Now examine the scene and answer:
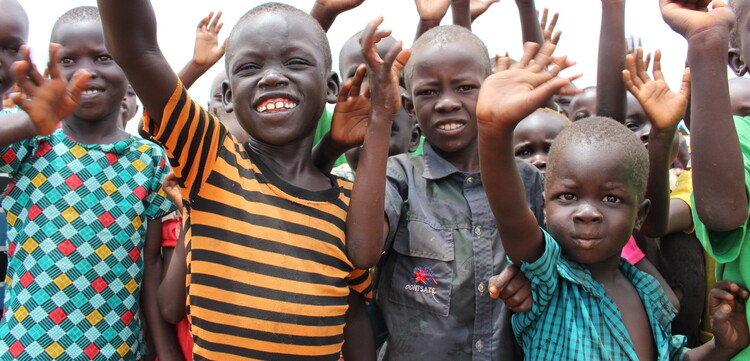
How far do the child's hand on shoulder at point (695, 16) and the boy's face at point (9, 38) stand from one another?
2447 millimetres

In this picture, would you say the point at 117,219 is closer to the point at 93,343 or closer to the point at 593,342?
the point at 93,343

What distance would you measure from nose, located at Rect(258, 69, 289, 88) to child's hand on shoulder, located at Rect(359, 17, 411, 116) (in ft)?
0.92

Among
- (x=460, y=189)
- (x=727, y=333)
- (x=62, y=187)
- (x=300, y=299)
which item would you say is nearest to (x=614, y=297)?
(x=727, y=333)

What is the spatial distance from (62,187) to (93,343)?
0.60 m

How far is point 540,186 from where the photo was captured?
2.31 m

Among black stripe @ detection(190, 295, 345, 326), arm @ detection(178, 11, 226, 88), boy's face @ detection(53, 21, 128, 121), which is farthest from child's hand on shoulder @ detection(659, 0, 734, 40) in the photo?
boy's face @ detection(53, 21, 128, 121)

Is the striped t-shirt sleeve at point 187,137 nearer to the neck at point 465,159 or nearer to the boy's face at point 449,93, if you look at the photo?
the boy's face at point 449,93

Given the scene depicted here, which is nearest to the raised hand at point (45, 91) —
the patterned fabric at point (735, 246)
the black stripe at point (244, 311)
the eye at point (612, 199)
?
the black stripe at point (244, 311)

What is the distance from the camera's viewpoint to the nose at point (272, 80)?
189 centimetres

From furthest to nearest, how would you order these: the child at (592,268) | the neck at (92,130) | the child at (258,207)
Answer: the neck at (92,130) < the child at (592,268) < the child at (258,207)

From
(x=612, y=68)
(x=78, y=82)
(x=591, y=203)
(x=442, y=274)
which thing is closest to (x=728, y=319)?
(x=591, y=203)

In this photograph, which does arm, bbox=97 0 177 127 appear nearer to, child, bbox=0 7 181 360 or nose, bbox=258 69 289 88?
nose, bbox=258 69 289 88

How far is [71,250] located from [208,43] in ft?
4.25

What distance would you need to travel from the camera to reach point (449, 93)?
88.7 inches
